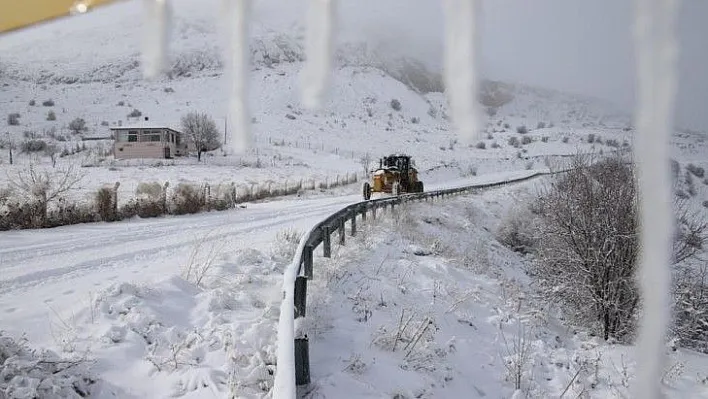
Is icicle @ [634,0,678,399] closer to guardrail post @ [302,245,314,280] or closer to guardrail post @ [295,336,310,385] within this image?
guardrail post @ [295,336,310,385]

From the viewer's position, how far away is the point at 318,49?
5.77 feet

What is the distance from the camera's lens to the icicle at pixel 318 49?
5.57ft

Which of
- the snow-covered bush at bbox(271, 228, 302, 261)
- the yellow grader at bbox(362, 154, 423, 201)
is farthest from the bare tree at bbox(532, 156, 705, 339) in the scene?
the yellow grader at bbox(362, 154, 423, 201)

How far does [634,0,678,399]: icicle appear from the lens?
3.99ft

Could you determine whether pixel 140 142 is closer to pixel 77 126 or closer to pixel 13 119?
pixel 77 126

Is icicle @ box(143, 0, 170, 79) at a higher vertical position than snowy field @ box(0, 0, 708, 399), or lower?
higher

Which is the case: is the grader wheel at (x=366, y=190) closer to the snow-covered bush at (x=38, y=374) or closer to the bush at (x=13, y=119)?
the snow-covered bush at (x=38, y=374)

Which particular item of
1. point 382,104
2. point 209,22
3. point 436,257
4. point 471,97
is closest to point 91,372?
point 209,22

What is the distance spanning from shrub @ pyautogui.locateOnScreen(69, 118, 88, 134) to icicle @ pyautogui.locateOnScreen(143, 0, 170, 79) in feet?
201

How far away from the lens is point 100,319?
4512 mm

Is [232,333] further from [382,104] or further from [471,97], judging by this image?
[382,104]

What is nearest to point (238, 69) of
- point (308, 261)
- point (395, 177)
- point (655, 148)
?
point (655, 148)

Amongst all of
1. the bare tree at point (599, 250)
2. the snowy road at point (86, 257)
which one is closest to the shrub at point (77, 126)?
the snowy road at point (86, 257)

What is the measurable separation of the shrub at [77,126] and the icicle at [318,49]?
61452 mm
